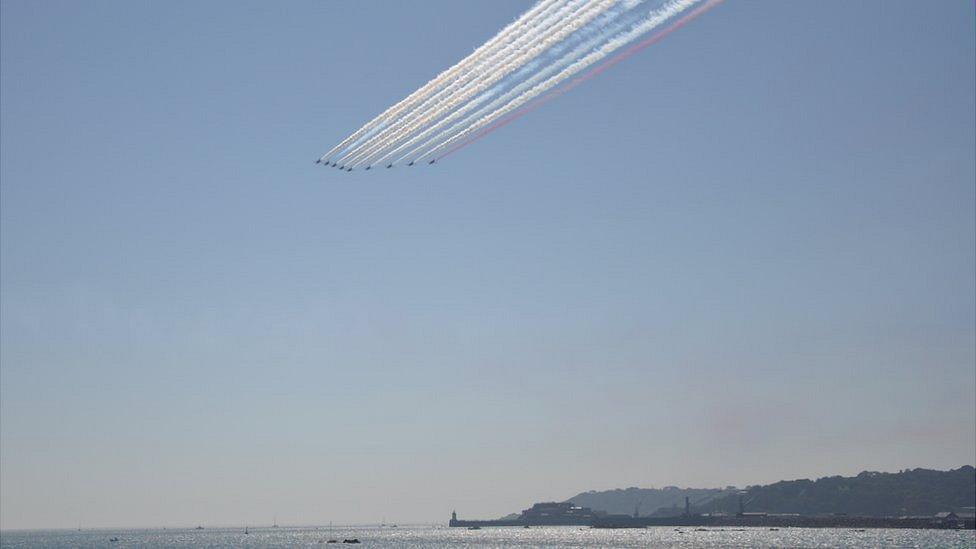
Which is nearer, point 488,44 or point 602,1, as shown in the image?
point 602,1

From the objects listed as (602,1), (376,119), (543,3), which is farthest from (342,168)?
(602,1)

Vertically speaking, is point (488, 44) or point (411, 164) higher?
point (488, 44)

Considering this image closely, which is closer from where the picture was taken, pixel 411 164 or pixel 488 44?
pixel 488 44

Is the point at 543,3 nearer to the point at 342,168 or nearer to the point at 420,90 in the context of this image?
the point at 420,90

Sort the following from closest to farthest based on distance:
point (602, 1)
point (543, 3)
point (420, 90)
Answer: point (602, 1), point (543, 3), point (420, 90)

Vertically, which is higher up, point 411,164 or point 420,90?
point 420,90

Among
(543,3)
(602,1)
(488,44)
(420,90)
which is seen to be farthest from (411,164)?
(602,1)

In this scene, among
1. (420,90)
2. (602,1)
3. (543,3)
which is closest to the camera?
(602,1)

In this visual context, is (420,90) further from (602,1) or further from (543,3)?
(602,1)
